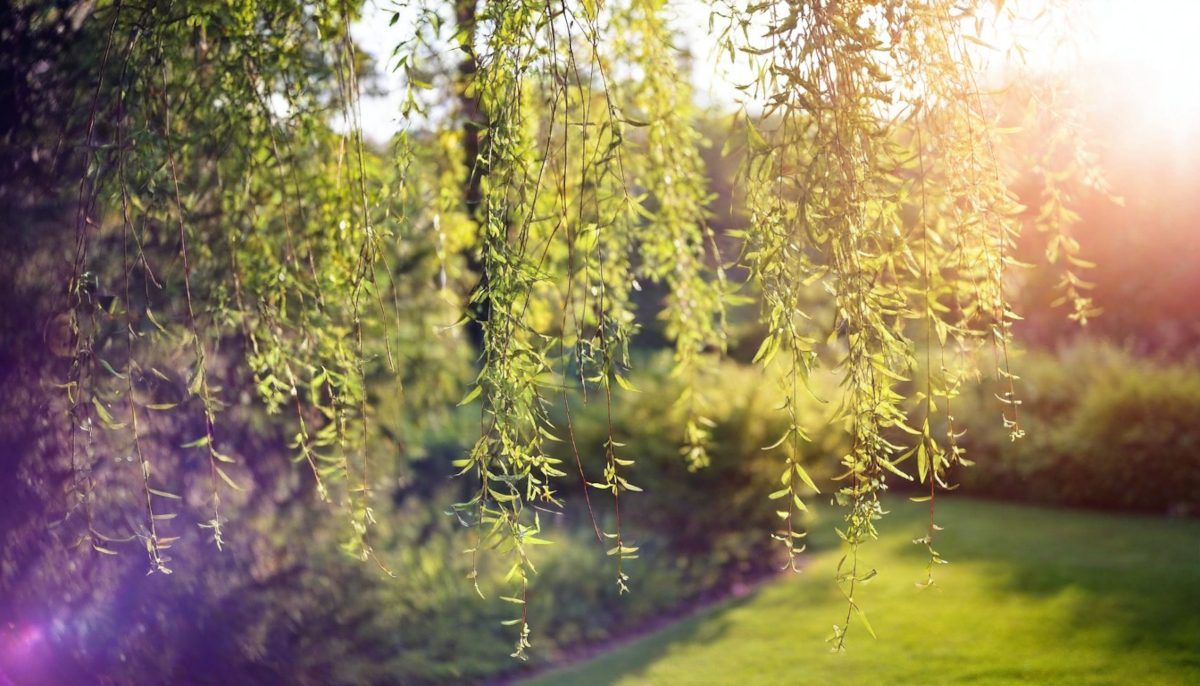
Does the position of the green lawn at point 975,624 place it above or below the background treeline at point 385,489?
below

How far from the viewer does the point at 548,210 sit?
3.60 m

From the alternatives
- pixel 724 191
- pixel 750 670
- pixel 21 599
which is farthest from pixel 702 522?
pixel 724 191

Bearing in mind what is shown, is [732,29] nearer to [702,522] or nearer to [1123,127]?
[702,522]

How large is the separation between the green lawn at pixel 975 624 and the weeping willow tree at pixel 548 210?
1804 mm

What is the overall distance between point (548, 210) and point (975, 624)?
350 cm

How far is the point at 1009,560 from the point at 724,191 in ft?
54.8

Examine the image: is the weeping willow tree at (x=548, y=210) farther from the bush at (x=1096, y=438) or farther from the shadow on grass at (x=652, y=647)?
the bush at (x=1096, y=438)

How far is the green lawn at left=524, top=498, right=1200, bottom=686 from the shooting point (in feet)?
14.4

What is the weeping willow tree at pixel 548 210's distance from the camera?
2.18m

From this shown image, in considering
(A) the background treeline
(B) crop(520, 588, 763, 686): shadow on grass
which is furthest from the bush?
(B) crop(520, 588, 763, 686): shadow on grass

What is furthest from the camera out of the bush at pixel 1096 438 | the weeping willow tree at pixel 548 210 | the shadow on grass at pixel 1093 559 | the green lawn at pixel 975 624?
the bush at pixel 1096 438

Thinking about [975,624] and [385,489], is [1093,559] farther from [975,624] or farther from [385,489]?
[385,489]

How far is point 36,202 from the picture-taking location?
3615mm

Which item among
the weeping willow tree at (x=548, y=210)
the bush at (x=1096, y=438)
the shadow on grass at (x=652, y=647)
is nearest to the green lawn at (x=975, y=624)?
the shadow on grass at (x=652, y=647)
